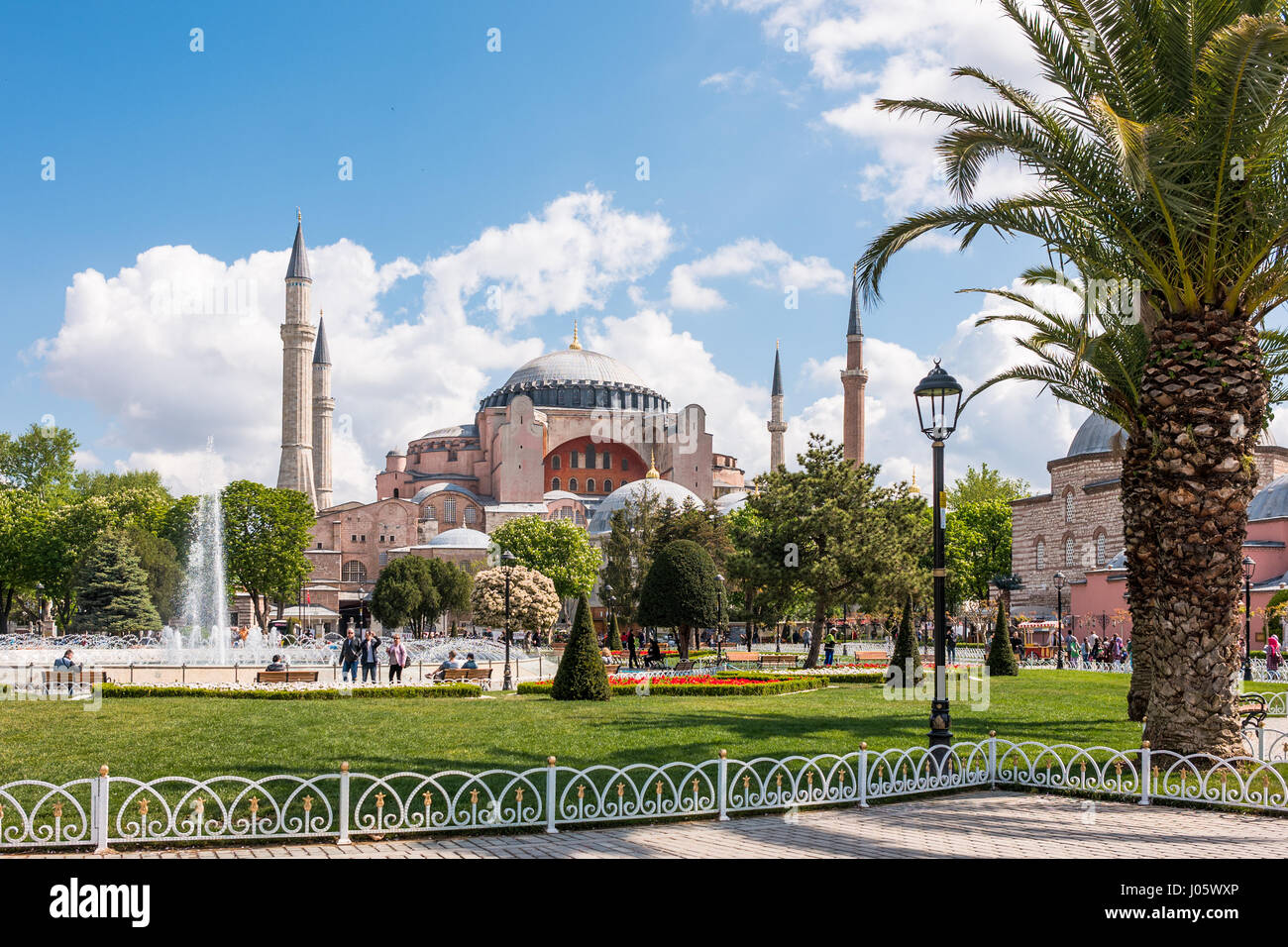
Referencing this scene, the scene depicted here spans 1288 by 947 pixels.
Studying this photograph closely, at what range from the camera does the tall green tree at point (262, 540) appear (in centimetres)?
4269

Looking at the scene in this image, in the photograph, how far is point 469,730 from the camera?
12781 millimetres

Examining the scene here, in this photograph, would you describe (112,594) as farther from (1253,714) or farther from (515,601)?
(1253,714)

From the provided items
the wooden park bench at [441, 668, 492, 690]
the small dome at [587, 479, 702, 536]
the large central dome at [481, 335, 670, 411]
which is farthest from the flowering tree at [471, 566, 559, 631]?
the large central dome at [481, 335, 670, 411]

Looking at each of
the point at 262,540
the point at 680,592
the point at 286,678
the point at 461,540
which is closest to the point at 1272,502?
the point at 680,592

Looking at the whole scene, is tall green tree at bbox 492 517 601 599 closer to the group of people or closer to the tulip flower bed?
the group of people

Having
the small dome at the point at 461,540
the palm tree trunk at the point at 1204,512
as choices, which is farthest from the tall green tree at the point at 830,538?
the small dome at the point at 461,540

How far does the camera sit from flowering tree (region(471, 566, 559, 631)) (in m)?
33.2

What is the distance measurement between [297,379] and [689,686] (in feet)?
132

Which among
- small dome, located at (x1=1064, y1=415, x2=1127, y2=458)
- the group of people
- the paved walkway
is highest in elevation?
small dome, located at (x1=1064, y1=415, x2=1127, y2=458)

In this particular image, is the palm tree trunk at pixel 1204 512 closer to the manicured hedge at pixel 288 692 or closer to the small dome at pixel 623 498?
the manicured hedge at pixel 288 692

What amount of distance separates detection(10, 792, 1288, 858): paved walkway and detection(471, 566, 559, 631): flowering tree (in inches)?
1001

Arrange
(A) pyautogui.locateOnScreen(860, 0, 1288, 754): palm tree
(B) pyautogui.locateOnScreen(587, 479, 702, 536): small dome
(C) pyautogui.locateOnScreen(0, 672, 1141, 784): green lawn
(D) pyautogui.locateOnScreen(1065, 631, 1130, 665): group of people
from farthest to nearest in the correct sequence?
(B) pyautogui.locateOnScreen(587, 479, 702, 536): small dome → (D) pyautogui.locateOnScreen(1065, 631, 1130, 665): group of people → (C) pyautogui.locateOnScreen(0, 672, 1141, 784): green lawn → (A) pyautogui.locateOnScreen(860, 0, 1288, 754): palm tree

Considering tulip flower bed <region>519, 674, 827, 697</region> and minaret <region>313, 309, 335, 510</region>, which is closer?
tulip flower bed <region>519, 674, 827, 697</region>
